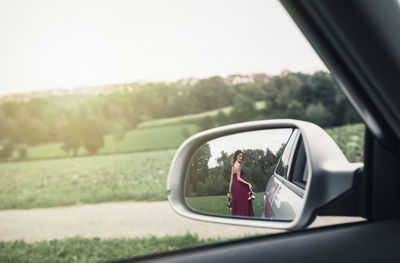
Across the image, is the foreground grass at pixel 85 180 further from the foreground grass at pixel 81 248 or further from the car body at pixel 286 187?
the car body at pixel 286 187

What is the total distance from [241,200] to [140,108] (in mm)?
14372

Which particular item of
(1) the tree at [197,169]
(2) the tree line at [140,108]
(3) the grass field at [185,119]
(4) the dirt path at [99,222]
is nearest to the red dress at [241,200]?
(1) the tree at [197,169]

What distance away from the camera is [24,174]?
1616cm

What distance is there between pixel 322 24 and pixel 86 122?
639 inches

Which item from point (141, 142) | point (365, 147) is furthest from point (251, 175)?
point (141, 142)

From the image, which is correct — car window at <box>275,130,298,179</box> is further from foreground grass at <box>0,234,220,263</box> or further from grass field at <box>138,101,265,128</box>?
grass field at <box>138,101,265,128</box>

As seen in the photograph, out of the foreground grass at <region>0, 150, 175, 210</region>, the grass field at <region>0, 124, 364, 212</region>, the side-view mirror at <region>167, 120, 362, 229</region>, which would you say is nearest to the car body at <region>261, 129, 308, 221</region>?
the side-view mirror at <region>167, 120, 362, 229</region>

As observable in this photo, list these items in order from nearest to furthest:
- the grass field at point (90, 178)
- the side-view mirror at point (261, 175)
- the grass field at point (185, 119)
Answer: the side-view mirror at point (261, 175), the grass field at point (90, 178), the grass field at point (185, 119)

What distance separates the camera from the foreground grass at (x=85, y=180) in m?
12.2

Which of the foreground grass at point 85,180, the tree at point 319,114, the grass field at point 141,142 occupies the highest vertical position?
the tree at point 319,114

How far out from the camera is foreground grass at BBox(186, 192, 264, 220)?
3.74 ft

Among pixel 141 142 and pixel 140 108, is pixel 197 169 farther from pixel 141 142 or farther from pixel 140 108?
pixel 141 142

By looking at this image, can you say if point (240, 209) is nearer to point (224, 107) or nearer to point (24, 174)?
point (224, 107)

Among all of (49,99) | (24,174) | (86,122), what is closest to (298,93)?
(86,122)
